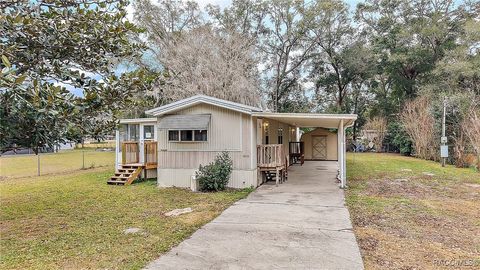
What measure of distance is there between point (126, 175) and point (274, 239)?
7.80 metres

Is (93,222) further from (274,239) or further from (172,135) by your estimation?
(172,135)

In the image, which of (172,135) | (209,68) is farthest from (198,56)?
(172,135)

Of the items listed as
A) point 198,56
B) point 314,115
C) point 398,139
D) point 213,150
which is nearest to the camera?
point 314,115

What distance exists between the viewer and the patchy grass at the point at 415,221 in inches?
175

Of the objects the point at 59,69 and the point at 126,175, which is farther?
the point at 126,175

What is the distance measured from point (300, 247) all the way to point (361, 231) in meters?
1.49

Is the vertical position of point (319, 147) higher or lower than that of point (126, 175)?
higher

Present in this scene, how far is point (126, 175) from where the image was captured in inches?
449

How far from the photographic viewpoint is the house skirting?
32.2 feet

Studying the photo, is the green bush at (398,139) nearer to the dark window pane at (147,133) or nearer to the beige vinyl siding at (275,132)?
the beige vinyl siding at (275,132)

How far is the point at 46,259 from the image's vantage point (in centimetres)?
436

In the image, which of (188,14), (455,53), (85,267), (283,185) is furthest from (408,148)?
(85,267)

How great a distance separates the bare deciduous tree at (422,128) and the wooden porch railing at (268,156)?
1282 centimetres

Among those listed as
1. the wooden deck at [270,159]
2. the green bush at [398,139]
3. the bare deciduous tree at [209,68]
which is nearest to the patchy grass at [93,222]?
the wooden deck at [270,159]
